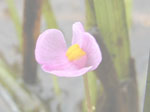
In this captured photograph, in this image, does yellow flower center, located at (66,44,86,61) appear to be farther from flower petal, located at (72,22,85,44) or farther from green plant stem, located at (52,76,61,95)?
green plant stem, located at (52,76,61,95)

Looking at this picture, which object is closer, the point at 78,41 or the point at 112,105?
the point at 78,41

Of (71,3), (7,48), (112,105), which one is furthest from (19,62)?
(112,105)

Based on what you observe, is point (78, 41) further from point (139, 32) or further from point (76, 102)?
point (139, 32)

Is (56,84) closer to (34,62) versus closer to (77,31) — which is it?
(34,62)

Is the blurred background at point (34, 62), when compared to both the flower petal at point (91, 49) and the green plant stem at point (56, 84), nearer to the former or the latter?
the green plant stem at point (56, 84)

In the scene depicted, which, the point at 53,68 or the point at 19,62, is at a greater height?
the point at 53,68

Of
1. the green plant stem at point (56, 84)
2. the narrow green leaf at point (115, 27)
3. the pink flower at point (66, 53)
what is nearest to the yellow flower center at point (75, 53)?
the pink flower at point (66, 53)

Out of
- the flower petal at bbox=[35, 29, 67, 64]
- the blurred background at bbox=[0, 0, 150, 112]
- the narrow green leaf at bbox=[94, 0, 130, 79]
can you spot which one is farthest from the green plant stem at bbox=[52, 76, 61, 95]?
the flower petal at bbox=[35, 29, 67, 64]
